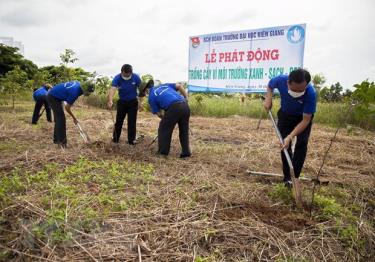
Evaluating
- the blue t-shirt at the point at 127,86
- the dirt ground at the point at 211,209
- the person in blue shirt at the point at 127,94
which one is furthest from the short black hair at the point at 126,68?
the dirt ground at the point at 211,209

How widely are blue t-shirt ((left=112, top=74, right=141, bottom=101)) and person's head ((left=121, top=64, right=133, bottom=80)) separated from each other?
0.22ft

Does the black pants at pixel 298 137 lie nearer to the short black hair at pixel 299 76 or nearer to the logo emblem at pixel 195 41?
the short black hair at pixel 299 76

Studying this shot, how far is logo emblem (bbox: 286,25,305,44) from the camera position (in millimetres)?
9461

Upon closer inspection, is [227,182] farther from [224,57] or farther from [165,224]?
[224,57]

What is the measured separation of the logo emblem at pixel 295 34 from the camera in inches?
372

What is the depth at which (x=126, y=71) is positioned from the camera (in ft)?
20.6

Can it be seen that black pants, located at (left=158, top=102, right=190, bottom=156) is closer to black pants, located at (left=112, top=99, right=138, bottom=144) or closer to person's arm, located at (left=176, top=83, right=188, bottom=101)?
person's arm, located at (left=176, top=83, right=188, bottom=101)

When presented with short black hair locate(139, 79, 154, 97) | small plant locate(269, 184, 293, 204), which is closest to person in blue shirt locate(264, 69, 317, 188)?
small plant locate(269, 184, 293, 204)

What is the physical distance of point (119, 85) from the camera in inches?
255

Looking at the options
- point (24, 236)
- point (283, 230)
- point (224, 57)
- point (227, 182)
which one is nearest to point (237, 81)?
point (224, 57)

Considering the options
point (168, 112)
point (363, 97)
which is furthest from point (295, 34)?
point (363, 97)

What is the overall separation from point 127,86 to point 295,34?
17.7ft

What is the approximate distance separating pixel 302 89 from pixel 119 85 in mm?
3730

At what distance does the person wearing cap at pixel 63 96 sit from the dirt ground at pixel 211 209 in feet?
1.05
